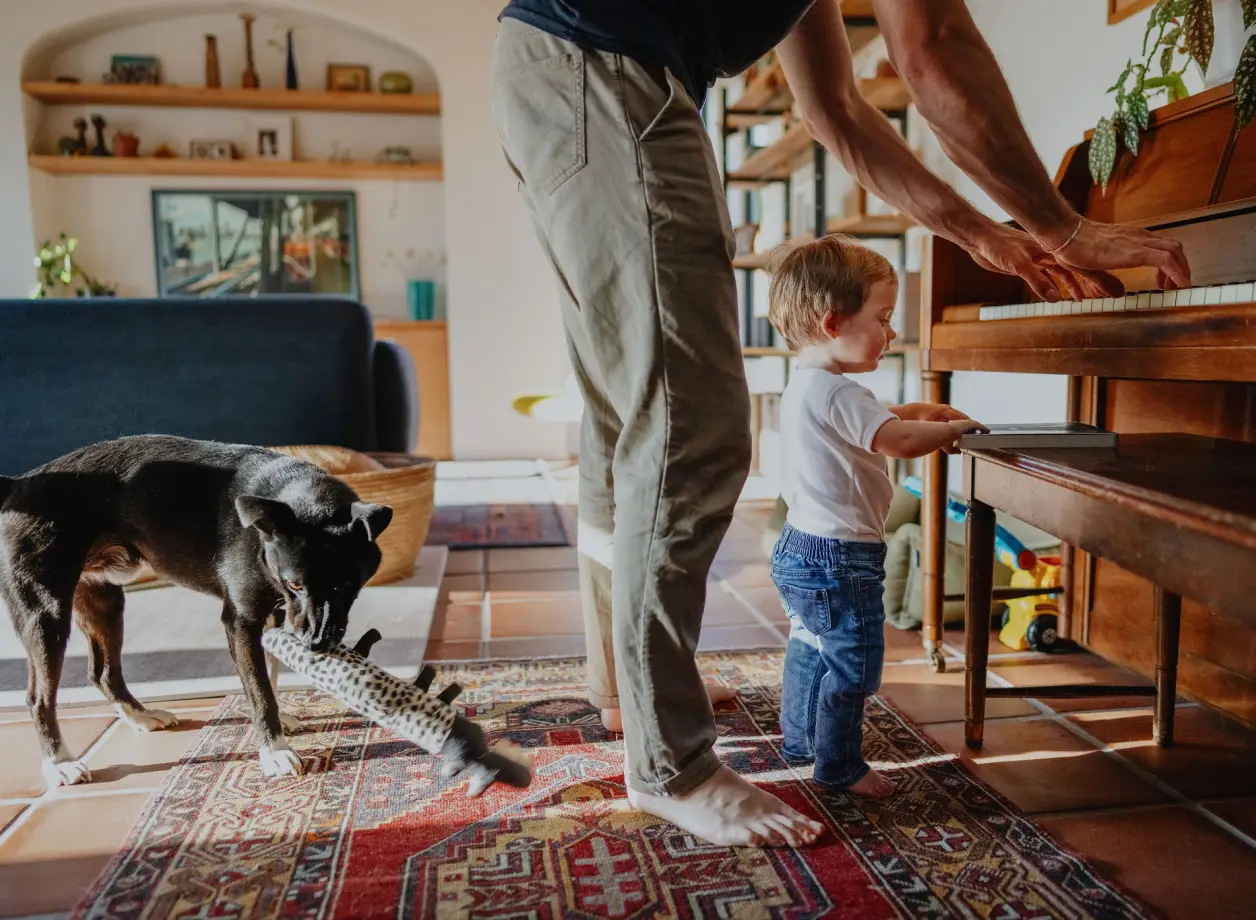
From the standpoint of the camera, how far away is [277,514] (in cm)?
124

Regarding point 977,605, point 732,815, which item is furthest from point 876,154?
point 732,815

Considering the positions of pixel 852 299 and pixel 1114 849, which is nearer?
pixel 1114 849

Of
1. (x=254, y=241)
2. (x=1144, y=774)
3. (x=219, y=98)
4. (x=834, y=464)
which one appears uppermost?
(x=219, y=98)

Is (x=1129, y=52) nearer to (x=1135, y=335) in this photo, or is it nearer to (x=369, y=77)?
(x=1135, y=335)

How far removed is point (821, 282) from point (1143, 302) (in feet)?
1.46

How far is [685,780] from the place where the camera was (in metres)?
1.19

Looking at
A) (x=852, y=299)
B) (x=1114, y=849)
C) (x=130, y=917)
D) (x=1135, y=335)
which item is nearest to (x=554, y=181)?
(x=852, y=299)

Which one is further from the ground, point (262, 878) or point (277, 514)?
point (277, 514)

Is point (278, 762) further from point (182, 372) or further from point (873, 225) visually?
point (873, 225)

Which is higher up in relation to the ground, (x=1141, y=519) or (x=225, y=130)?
(x=225, y=130)

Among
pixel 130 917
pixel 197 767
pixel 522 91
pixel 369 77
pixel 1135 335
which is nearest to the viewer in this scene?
pixel 130 917

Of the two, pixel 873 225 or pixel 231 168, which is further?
pixel 231 168

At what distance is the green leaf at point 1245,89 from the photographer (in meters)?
1.46

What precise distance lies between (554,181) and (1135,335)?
2.75 feet
